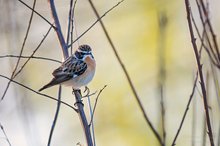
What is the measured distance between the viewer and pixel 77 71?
5012 millimetres

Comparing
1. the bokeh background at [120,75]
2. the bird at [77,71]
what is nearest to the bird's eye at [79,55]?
the bird at [77,71]

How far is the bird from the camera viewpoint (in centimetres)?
471

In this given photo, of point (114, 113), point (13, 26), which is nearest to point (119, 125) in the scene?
point (114, 113)

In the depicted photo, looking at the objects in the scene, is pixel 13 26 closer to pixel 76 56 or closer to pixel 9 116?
pixel 76 56

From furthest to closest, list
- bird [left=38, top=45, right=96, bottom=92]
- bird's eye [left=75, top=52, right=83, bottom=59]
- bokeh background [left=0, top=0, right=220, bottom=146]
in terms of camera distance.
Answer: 1. bokeh background [left=0, top=0, right=220, bottom=146]
2. bird's eye [left=75, top=52, right=83, bottom=59]
3. bird [left=38, top=45, right=96, bottom=92]

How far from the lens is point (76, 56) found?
199 inches

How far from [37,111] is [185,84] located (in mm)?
1864

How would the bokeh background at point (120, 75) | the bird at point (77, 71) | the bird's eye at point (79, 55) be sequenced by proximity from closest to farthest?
the bird at point (77, 71) < the bird's eye at point (79, 55) < the bokeh background at point (120, 75)

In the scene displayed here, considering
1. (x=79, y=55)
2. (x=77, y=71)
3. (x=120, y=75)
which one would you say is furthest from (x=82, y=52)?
(x=120, y=75)

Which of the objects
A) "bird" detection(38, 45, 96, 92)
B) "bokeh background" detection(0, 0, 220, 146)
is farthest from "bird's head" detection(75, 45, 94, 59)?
"bokeh background" detection(0, 0, 220, 146)

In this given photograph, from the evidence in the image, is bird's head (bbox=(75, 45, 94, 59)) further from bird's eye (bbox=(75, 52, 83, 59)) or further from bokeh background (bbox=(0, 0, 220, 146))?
bokeh background (bbox=(0, 0, 220, 146))

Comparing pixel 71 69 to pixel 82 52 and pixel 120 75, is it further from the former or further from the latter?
pixel 120 75

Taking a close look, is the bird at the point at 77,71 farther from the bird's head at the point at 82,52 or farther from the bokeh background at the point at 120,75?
the bokeh background at the point at 120,75

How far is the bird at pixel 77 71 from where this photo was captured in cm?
471
